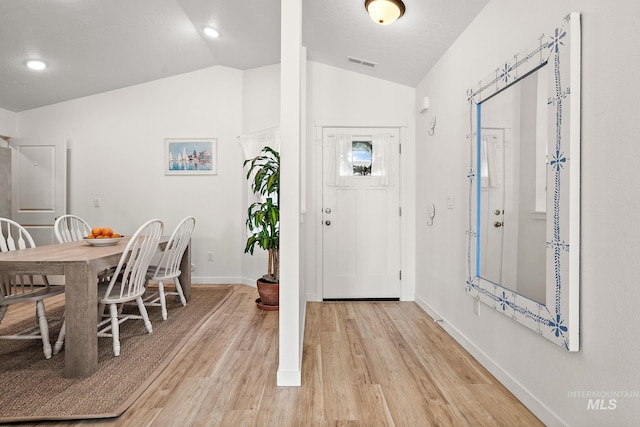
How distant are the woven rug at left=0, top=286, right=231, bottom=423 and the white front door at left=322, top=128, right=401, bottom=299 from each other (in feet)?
5.17

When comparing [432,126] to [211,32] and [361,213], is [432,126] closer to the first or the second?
[361,213]

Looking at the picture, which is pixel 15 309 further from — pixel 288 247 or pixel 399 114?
pixel 399 114

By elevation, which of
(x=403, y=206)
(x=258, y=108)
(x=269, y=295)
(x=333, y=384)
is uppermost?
(x=258, y=108)

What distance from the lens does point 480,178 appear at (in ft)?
7.14

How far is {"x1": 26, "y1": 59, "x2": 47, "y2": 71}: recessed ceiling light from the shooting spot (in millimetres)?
3510

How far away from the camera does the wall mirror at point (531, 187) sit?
4.56 feet

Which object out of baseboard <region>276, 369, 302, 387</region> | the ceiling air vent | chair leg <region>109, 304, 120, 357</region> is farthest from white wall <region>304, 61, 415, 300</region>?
chair leg <region>109, 304, 120, 357</region>

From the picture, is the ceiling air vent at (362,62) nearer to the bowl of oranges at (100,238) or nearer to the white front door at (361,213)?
the white front door at (361,213)

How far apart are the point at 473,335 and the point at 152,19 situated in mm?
3896

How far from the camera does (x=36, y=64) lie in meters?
3.56

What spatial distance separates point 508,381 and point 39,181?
534 cm

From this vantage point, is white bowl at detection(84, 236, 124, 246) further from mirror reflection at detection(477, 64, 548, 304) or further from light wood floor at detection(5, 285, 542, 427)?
mirror reflection at detection(477, 64, 548, 304)

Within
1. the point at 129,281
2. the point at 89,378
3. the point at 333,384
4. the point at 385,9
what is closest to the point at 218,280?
the point at 129,281

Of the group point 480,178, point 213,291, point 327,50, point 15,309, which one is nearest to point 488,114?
point 480,178
